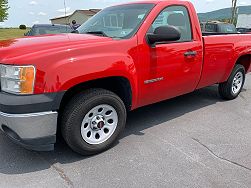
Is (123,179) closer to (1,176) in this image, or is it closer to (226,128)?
(1,176)

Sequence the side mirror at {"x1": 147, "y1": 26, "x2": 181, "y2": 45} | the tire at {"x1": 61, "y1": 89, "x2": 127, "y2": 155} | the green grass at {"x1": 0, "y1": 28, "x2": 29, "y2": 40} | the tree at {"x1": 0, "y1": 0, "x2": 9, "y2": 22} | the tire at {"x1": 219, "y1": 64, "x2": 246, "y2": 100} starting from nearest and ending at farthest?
the tire at {"x1": 61, "y1": 89, "x2": 127, "y2": 155}, the side mirror at {"x1": 147, "y1": 26, "x2": 181, "y2": 45}, the tire at {"x1": 219, "y1": 64, "x2": 246, "y2": 100}, the green grass at {"x1": 0, "y1": 28, "x2": 29, "y2": 40}, the tree at {"x1": 0, "y1": 0, "x2": 9, "y2": 22}

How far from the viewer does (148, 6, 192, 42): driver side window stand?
399 cm

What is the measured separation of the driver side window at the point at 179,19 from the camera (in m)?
3.99

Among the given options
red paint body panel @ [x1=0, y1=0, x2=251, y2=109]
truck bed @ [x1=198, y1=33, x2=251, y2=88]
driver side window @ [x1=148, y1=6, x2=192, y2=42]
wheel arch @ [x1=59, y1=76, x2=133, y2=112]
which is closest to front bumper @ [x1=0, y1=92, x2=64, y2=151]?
red paint body panel @ [x1=0, y1=0, x2=251, y2=109]

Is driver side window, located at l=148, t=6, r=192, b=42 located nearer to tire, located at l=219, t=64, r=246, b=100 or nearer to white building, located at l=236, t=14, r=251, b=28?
tire, located at l=219, t=64, r=246, b=100

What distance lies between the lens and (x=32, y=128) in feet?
9.27

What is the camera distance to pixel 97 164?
319 centimetres

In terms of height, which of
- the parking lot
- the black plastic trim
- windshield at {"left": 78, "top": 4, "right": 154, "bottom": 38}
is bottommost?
the parking lot

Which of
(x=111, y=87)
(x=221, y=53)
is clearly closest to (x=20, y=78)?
(x=111, y=87)

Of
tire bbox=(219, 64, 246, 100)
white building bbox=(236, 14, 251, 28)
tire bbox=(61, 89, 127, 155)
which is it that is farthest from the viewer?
white building bbox=(236, 14, 251, 28)

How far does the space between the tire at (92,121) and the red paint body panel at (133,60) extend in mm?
248

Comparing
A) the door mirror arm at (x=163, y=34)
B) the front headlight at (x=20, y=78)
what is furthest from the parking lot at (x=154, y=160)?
the door mirror arm at (x=163, y=34)

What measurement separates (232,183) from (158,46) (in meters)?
1.89

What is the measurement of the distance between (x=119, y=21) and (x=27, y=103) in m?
1.90
